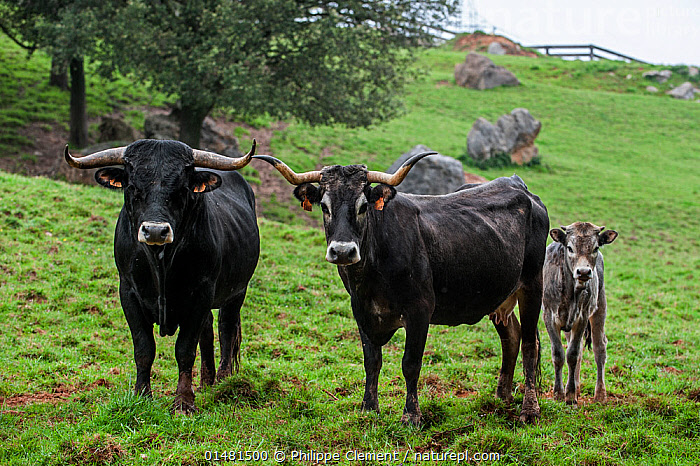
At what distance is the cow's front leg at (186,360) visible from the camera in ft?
21.2

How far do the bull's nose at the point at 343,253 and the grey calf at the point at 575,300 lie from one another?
12.0 ft

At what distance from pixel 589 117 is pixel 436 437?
38786mm

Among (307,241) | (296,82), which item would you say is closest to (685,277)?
(307,241)

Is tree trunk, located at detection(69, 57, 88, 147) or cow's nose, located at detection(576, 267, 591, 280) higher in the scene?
tree trunk, located at detection(69, 57, 88, 147)

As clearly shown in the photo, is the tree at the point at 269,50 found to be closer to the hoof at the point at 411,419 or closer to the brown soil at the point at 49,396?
the brown soil at the point at 49,396

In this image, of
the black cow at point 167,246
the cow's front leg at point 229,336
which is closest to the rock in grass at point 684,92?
the cow's front leg at point 229,336

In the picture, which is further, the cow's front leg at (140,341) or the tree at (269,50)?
the tree at (269,50)

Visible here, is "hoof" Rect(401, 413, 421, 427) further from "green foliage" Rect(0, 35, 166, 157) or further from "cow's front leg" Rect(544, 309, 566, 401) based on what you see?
"green foliage" Rect(0, 35, 166, 157)

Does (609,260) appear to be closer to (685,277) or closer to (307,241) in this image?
(685,277)

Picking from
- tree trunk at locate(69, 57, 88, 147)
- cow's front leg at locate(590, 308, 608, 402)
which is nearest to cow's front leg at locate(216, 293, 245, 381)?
cow's front leg at locate(590, 308, 608, 402)

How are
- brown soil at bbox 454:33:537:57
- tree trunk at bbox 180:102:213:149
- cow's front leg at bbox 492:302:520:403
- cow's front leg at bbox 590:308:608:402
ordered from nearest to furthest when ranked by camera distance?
cow's front leg at bbox 492:302:520:403, cow's front leg at bbox 590:308:608:402, tree trunk at bbox 180:102:213:149, brown soil at bbox 454:33:537:57

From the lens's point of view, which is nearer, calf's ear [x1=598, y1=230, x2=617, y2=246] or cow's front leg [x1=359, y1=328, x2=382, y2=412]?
cow's front leg [x1=359, y1=328, x2=382, y2=412]

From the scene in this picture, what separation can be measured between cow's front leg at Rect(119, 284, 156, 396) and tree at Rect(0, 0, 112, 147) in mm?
12827

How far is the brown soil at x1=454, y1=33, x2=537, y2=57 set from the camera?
66.4m
